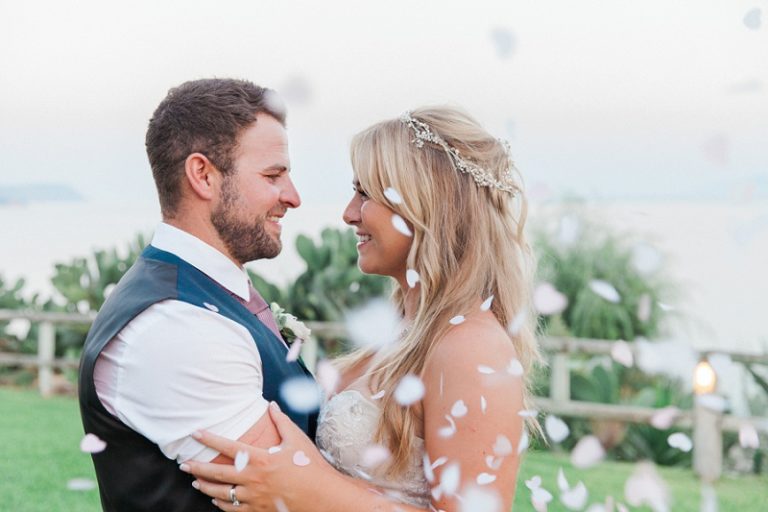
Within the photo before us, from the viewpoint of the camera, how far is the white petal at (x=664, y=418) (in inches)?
298

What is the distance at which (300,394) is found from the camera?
2.72m

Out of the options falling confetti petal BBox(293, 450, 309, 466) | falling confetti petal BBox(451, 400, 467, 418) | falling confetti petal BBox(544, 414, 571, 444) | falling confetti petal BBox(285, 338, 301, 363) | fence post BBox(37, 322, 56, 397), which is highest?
falling confetti petal BBox(285, 338, 301, 363)

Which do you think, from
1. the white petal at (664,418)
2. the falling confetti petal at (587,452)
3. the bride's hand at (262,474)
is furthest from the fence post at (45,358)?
the bride's hand at (262,474)

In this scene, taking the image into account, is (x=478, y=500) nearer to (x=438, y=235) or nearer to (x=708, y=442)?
(x=438, y=235)

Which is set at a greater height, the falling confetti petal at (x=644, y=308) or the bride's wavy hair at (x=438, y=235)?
the bride's wavy hair at (x=438, y=235)

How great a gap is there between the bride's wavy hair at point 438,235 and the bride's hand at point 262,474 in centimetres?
37

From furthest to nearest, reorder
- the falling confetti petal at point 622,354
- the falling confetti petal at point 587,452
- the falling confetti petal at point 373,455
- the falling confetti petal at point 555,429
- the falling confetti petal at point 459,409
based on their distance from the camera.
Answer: the falling confetti petal at point 622,354 < the falling confetti petal at point 587,452 < the falling confetti petal at point 555,429 < the falling confetti petal at point 373,455 < the falling confetti petal at point 459,409

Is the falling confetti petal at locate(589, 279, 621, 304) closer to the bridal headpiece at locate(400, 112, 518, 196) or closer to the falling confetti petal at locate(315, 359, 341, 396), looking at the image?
the falling confetti petal at locate(315, 359, 341, 396)

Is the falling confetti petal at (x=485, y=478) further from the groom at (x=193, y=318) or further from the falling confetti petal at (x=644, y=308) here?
the falling confetti petal at (x=644, y=308)

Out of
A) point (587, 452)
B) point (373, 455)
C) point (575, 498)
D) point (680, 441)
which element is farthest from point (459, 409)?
point (587, 452)

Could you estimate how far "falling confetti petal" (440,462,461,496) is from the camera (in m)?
2.53

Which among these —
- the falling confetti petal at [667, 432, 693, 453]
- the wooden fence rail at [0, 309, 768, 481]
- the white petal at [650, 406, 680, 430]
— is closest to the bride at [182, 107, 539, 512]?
the falling confetti petal at [667, 432, 693, 453]

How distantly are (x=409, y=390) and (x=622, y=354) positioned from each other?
18.6 ft

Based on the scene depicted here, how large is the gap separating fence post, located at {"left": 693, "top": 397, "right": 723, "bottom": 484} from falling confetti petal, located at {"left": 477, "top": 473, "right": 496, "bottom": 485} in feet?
17.0
